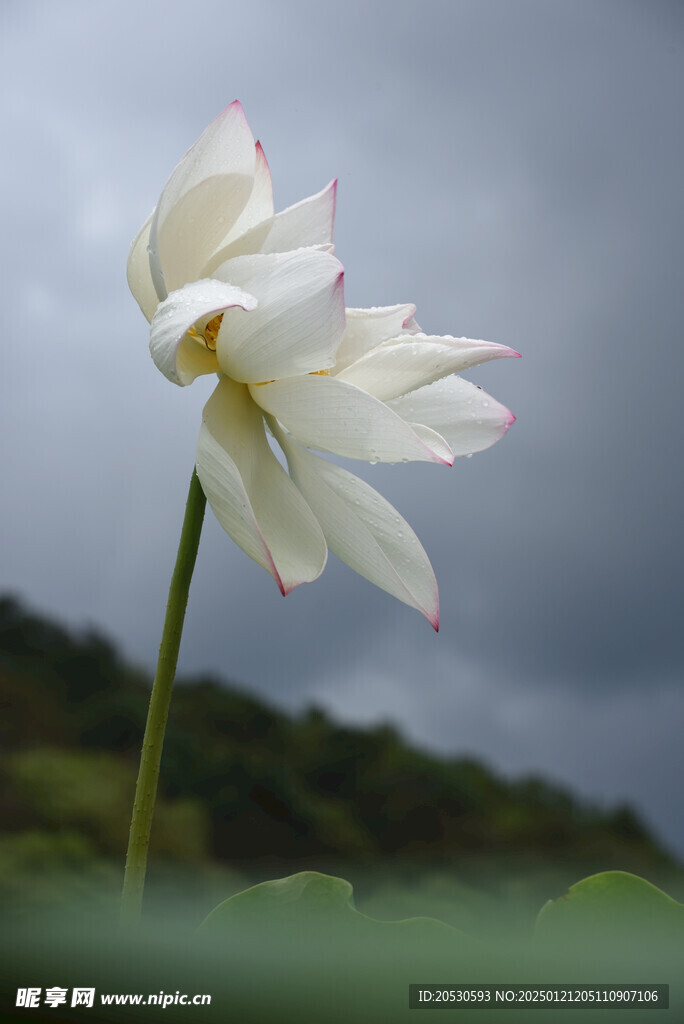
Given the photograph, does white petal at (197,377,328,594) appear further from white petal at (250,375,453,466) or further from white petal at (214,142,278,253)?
white petal at (214,142,278,253)

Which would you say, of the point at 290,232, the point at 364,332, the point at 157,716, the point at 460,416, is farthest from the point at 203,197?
the point at 157,716

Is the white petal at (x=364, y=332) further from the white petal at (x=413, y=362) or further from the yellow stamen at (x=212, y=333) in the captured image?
the yellow stamen at (x=212, y=333)

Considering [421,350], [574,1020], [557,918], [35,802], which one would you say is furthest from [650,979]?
[35,802]

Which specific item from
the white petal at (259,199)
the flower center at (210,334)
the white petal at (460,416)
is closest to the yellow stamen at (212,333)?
the flower center at (210,334)

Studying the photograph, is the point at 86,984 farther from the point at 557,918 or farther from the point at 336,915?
the point at 557,918

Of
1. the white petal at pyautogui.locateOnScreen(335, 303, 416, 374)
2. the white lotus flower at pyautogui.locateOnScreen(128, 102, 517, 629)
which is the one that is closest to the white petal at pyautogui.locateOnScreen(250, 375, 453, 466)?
the white lotus flower at pyautogui.locateOnScreen(128, 102, 517, 629)

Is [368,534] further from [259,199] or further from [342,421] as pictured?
[259,199]
